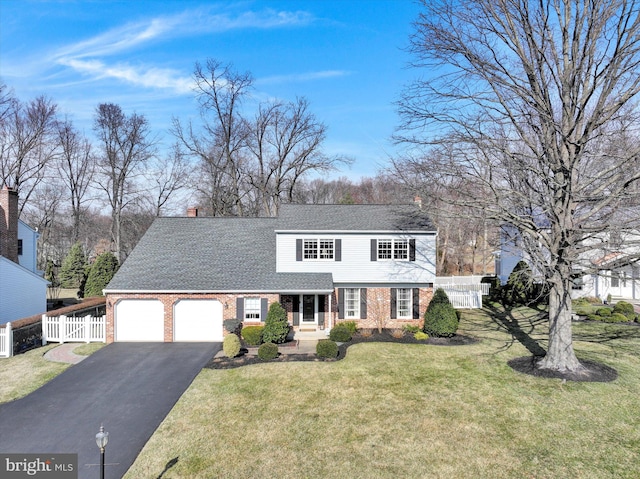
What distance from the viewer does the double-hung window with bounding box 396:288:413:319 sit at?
808 inches

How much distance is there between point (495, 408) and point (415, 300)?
9649mm

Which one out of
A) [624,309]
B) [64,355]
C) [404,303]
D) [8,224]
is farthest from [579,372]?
[8,224]

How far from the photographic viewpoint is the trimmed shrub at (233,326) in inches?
692

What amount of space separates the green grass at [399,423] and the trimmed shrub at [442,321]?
2.90 metres

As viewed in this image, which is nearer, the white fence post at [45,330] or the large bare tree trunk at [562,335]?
the large bare tree trunk at [562,335]

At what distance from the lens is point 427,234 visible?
20.4 meters

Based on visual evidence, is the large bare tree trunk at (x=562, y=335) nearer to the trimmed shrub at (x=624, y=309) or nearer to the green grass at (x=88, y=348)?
the trimmed shrub at (x=624, y=309)

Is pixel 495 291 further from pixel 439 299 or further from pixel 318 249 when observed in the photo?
pixel 318 249

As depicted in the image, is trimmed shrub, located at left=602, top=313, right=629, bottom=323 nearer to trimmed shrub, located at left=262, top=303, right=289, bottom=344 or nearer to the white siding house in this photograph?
trimmed shrub, located at left=262, top=303, right=289, bottom=344

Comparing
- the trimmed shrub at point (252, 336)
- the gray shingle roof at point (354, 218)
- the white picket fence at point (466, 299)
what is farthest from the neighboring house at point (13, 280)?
the white picket fence at point (466, 299)

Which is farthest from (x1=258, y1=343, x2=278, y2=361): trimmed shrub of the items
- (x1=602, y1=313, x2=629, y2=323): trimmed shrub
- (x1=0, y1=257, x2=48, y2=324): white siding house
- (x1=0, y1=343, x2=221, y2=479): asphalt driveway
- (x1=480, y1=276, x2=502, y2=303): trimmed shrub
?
(x1=480, y1=276, x2=502, y2=303): trimmed shrub

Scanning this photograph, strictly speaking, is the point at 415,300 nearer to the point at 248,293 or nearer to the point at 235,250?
the point at 248,293
